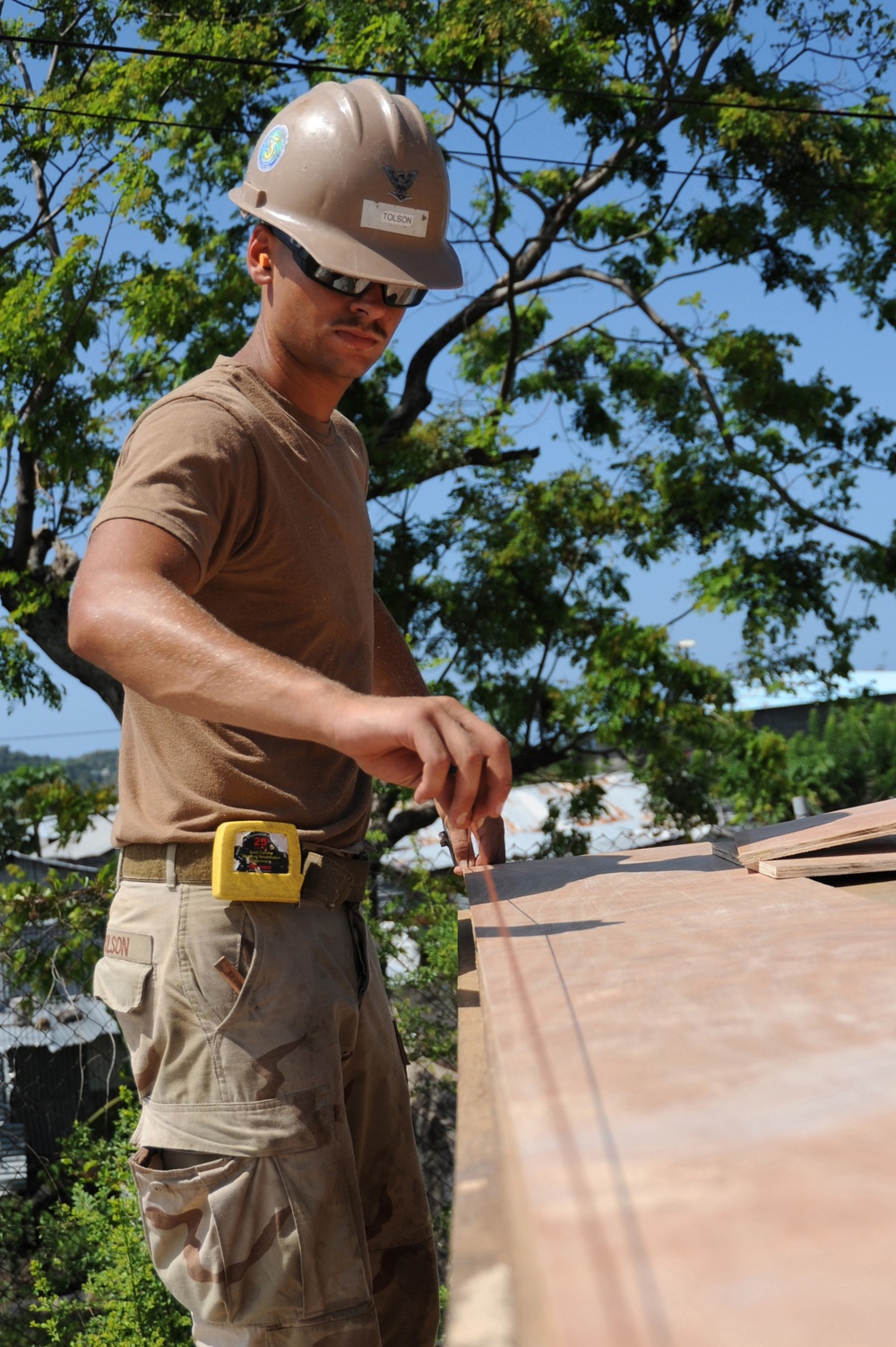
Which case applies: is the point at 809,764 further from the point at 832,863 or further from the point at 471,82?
the point at 832,863

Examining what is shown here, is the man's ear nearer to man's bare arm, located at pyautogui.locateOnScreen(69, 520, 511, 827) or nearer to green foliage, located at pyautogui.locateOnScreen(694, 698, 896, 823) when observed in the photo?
man's bare arm, located at pyautogui.locateOnScreen(69, 520, 511, 827)

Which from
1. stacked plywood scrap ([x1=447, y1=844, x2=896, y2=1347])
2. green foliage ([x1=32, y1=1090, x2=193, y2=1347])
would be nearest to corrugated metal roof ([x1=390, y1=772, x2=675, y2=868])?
green foliage ([x1=32, y1=1090, x2=193, y2=1347])

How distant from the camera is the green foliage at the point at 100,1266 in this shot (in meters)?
3.35

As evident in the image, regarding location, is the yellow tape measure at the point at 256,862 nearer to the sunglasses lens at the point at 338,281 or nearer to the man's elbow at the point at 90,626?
the man's elbow at the point at 90,626

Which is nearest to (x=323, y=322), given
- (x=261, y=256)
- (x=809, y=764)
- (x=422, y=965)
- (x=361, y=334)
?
(x=361, y=334)

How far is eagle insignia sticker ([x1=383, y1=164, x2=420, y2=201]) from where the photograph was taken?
1959 millimetres

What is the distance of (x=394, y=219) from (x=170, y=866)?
3.66 feet

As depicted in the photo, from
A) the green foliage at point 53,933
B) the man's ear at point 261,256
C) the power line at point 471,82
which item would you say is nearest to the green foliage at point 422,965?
the green foliage at point 53,933

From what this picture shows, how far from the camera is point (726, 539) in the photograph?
28.8 feet

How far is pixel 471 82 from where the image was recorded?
25.4 ft

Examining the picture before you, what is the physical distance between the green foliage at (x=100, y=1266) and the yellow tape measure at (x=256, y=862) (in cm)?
218

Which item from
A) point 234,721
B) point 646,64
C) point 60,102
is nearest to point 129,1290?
point 234,721

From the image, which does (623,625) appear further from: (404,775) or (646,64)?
(404,775)

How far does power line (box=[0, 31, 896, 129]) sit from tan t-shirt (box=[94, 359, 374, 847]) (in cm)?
599
